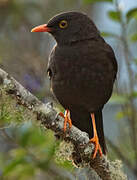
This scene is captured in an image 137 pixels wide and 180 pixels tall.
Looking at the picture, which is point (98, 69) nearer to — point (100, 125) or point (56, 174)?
point (100, 125)

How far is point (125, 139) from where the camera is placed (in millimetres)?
5711

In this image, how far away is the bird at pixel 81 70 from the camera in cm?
407

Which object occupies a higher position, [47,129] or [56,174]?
[47,129]

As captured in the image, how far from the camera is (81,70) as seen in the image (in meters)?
4.04

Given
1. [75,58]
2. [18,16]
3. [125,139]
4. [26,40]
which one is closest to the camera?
[75,58]

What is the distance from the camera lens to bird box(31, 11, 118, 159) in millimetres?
4070

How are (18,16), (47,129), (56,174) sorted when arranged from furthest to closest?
(18,16) → (56,174) → (47,129)

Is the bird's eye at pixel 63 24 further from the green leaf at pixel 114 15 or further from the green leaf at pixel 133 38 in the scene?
the green leaf at pixel 133 38

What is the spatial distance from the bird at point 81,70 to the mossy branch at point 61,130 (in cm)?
19

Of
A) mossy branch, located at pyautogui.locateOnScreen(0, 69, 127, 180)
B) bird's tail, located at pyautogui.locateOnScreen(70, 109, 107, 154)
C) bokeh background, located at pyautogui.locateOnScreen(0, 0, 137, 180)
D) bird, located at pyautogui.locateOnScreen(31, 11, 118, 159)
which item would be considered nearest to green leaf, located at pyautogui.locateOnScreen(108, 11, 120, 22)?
bokeh background, located at pyautogui.locateOnScreen(0, 0, 137, 180)

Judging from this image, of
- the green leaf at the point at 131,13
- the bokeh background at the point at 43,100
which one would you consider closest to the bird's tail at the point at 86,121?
the bokeh background at the point at 43,100

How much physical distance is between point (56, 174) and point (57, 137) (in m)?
1.40

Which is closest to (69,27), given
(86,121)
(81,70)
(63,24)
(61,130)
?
(63,24)

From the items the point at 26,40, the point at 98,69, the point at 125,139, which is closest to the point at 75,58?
the point at 98,69
